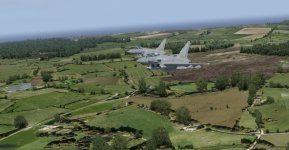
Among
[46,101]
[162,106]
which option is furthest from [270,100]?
[46,101]

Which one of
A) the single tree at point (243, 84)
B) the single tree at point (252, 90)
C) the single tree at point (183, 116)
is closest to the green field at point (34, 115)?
the single tree at point (183, 116)

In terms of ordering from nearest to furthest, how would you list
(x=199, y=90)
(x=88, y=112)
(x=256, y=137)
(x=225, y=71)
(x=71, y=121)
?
(x=256, y=137)
(x=71, y=121)
(x=88, y=112)
(x=199, y=90)
(x=225, y=71)

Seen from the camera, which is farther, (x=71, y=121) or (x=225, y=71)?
(x=225, y=71)

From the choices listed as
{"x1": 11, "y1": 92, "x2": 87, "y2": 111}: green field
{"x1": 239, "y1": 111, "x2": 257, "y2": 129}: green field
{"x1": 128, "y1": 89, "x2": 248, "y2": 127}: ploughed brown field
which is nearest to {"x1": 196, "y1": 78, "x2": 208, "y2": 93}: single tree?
{"x1": 128, "y1": 89, "x2": 248, "y2": 127}: ploughed brown field

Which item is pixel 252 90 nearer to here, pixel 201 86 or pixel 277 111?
pixel 277 111

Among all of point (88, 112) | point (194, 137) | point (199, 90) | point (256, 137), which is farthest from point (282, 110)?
point (88, 112)

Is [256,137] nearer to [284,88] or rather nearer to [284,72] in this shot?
[284,88]

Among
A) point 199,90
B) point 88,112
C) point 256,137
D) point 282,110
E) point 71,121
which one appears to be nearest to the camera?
point 256,137

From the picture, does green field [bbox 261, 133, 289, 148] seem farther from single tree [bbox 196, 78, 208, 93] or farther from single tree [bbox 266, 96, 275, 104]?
single tree [bbox 196, 78, 208, 93]
